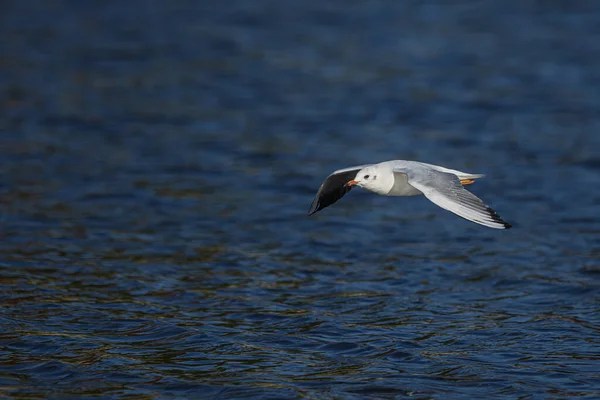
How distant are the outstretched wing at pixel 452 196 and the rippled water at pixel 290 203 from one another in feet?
4.04

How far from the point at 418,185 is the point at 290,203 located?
513cm

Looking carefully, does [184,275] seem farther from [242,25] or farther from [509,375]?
[242,25]

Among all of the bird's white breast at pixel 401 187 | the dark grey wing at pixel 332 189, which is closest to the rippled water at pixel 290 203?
the dark grey wing at pixel 332 189

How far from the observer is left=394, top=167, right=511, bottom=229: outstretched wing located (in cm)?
926

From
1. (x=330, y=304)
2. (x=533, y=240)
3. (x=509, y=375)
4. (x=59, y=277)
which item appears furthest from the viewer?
(x=533, y=240)

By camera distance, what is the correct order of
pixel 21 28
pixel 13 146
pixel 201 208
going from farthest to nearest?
1. pixel 21 28
2. pixel 13 146
3. pixel 201 208

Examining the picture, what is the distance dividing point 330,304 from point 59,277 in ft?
9.36

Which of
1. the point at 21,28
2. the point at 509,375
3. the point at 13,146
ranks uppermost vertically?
the point at 21,28

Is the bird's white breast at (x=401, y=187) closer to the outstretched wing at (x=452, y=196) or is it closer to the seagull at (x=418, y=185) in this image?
the seagull at (x=418, y=185)

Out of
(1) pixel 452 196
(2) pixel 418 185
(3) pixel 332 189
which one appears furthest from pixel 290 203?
(1) pixel 452 196

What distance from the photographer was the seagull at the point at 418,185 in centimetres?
935

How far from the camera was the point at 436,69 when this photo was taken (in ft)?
69.6

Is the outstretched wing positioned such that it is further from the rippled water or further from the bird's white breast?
the rippled water

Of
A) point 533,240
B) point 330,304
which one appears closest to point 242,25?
point 533,240
